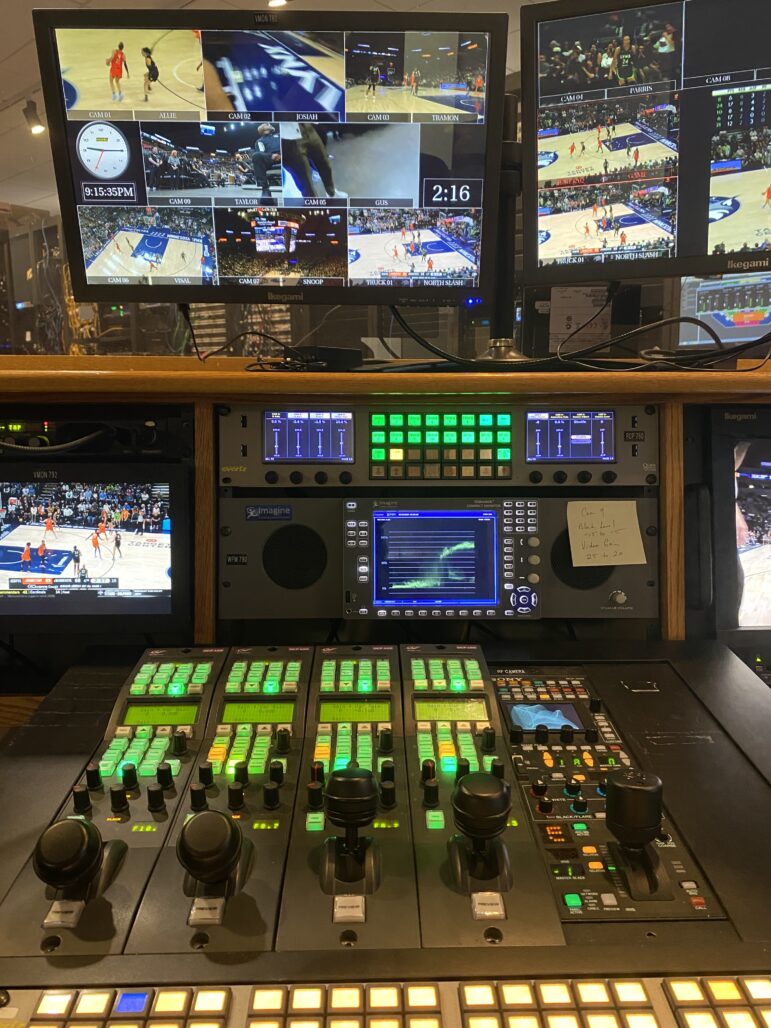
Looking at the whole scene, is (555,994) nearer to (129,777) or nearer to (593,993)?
(593,993)

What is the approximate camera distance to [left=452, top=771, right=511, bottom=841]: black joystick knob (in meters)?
0.59

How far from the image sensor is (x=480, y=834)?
1.95 feet

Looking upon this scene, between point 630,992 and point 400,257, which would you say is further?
point 400,257

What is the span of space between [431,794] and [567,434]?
63 cm

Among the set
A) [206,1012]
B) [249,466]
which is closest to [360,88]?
[249,466]

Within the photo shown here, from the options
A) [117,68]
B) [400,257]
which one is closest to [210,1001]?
[400,257]

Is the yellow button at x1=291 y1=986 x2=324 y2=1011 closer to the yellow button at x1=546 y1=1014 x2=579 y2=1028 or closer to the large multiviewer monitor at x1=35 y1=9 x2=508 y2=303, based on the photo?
the yellow button at x1=546 y1=1014 x2=579 y2=1028

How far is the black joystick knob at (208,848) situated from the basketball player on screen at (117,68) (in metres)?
1.03

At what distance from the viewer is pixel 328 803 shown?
0.61 meters

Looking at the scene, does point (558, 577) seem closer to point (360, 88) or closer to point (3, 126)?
point (360, 88)

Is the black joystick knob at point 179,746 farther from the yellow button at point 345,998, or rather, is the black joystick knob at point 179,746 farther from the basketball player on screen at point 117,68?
the basketball player on screen at point 117,68

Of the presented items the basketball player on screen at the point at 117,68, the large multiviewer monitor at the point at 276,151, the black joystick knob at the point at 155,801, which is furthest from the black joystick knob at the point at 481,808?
the basketball player on screen at the point at 117,68

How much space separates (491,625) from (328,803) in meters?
0.63

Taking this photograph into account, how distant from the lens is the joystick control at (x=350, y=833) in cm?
60
